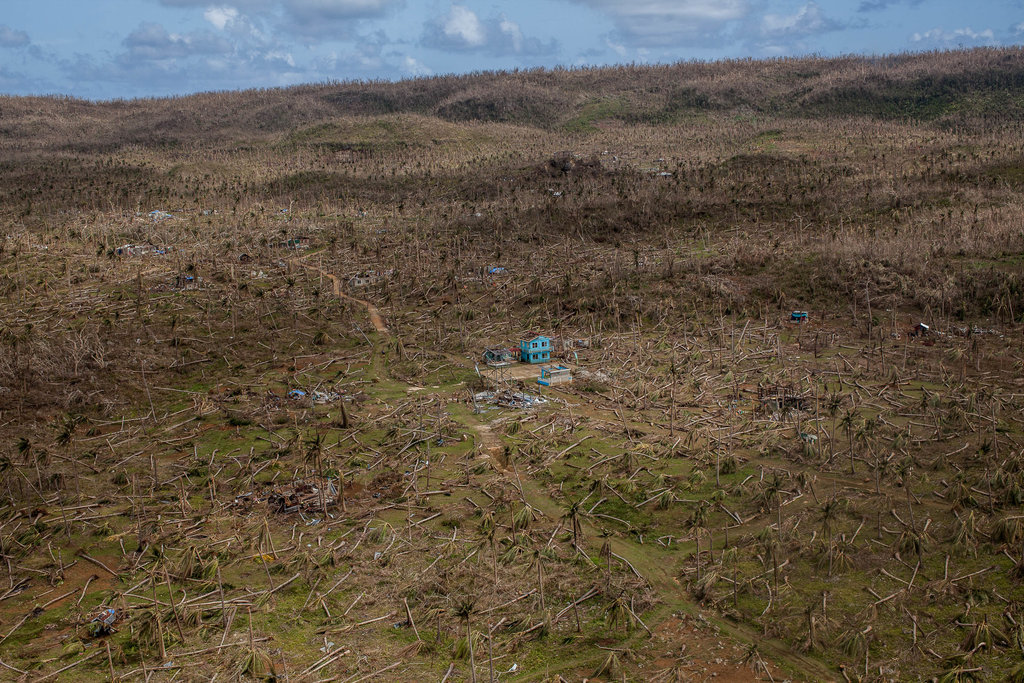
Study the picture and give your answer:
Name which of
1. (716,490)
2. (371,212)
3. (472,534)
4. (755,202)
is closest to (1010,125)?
(755,202)

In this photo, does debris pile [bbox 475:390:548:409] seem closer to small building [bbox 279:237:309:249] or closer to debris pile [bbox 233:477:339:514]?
debris pile [bbox 233:477:339:514]

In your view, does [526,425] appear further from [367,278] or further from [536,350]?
[367,278]

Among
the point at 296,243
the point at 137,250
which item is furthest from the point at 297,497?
the point at 296,243

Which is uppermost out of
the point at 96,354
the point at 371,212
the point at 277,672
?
the point at 371,212

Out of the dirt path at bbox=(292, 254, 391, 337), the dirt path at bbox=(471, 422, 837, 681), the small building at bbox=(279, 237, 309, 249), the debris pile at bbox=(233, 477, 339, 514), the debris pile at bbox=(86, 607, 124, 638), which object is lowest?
the debris pile at bbox=(86, 607, 124, 638)

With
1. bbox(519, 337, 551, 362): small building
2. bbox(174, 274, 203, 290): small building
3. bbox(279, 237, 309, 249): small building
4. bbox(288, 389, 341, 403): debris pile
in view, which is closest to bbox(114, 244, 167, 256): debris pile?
bbox(174, 274, 203, 290): small building

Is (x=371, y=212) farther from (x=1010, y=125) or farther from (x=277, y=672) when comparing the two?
(x=1010, y=125)

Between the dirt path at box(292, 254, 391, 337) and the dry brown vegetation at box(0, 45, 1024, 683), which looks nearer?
the dry brown vegetation at box(0, 45, 1024, 683)
